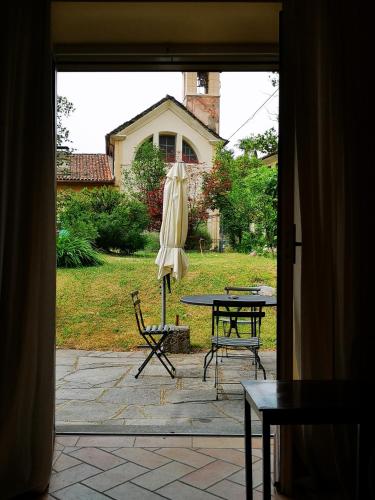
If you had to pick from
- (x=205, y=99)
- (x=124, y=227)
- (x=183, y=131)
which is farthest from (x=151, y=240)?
(x=205, y=99)

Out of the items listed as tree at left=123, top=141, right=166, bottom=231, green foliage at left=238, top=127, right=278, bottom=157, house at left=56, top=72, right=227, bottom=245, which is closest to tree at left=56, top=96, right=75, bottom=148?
house at left=56, top=72, right=227, bottom=245

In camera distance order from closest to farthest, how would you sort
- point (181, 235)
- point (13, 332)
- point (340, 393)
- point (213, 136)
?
point (340, 393)
point (13, 332)
point (181, 235)
point (213, 136)

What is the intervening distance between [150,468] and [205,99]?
33.2 ft

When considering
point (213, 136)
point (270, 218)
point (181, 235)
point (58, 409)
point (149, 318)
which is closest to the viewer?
point (58, 409)

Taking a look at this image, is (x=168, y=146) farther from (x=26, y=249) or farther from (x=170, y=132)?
(x=26, y=249)

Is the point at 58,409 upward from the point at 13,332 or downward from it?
downward

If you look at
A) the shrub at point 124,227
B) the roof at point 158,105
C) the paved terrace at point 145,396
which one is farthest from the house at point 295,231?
the roof at point 158,105

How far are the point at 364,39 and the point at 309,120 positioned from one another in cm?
49

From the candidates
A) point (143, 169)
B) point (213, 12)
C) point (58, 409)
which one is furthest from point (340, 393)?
point (143, 169)

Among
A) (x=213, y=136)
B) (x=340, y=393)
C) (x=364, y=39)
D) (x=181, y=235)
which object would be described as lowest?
(x=340, y=393)

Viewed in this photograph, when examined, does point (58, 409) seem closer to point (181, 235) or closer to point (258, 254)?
point (181, 235)

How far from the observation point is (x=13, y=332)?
2.67m

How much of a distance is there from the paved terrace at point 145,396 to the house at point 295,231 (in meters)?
1.00

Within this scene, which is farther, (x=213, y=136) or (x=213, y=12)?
(x=213, y=136)
